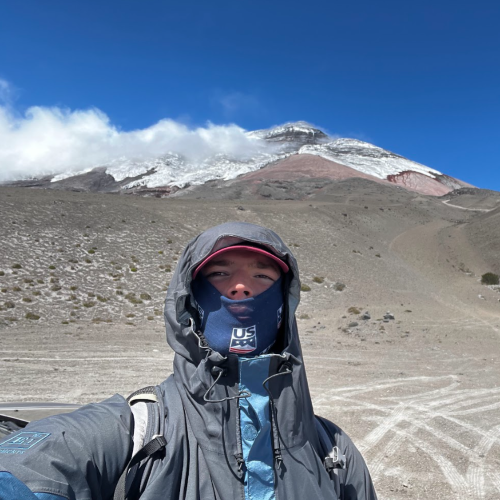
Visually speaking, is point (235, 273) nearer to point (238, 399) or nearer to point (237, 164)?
point (238, 399)

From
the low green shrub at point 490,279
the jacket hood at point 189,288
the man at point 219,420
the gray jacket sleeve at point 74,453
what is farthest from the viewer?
the low green shrub at point 490,279

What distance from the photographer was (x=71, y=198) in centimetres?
3644

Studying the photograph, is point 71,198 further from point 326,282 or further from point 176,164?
point 176,164

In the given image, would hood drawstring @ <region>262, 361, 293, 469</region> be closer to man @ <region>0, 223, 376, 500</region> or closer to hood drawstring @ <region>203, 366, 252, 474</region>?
man @ <region>0, 223, 376, 500</region>

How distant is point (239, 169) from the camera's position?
109812mm

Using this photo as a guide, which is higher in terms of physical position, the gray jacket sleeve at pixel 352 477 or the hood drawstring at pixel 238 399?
the hood drawstring at pixel 238 399

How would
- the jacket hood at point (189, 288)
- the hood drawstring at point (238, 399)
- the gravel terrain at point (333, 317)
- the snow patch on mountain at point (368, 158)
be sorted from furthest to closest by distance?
1. the snow patch on mountain at point (368, 158)
2. the gravel terrain at point (333, 317)
3. the jacket hood at point (189, 288)
4. the hood drawstring at point (238, 399)

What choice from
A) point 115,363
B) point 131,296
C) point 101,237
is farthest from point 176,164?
point 115,363

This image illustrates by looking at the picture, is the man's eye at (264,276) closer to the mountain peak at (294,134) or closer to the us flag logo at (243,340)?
the us flag logo at (243,340)

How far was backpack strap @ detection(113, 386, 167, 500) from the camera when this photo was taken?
1.46 m

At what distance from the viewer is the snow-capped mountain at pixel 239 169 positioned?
10388 centimetres

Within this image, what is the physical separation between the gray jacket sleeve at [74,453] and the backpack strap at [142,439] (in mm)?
37

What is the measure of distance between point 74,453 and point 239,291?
3.07ft

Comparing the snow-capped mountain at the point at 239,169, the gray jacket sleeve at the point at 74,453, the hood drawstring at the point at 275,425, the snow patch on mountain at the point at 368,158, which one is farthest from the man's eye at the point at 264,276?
the snow patch on mountain at the point at 368,158
